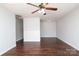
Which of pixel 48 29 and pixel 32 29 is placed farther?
pixel 48 29

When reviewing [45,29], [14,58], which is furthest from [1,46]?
[45,29]

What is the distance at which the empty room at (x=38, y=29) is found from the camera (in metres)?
4.53

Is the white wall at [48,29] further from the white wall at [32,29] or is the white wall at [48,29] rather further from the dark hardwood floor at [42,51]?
the dark hardwood floor at [42,51]

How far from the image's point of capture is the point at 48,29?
1255cm

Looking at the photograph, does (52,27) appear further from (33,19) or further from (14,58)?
(14,58)

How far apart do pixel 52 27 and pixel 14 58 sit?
37.0 feet

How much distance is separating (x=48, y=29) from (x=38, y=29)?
3921 millimetres

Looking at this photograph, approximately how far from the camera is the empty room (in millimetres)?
4527

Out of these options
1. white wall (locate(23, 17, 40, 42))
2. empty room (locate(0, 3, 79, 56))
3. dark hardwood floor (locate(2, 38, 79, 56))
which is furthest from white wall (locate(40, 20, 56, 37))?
dark hardwood floor (locate(2, 38, 79, 56))

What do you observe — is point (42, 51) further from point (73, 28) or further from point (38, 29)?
point (38, 29)

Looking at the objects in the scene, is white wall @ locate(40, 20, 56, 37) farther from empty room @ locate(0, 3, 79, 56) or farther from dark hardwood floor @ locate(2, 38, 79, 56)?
dark hardwood floor @ locate(2, 38, 79, 56)

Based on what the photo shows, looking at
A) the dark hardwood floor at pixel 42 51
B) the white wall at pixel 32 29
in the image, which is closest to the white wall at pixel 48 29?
the white wall at pixel 32 29

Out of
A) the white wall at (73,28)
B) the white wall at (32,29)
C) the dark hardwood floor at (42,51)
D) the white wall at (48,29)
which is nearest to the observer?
the dark hardwood floor at (42,51)

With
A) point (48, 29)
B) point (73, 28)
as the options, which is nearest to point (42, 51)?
point (73, 28)
